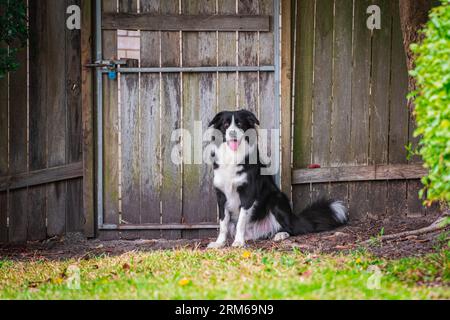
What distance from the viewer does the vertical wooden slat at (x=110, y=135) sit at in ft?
21.5

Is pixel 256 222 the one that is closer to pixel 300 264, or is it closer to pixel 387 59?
pixel 300 264

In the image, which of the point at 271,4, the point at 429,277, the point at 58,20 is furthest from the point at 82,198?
the point at 429,277

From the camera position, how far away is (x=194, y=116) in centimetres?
666

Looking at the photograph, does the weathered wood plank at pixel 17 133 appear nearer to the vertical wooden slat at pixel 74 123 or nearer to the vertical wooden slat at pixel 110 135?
the vertical wooden slat at pixel 74 123

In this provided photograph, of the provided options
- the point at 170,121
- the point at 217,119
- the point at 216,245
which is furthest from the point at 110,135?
the point at 216,245

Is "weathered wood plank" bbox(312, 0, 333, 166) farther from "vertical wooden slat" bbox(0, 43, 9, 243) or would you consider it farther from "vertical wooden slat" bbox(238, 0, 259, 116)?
"vertical wooden slat" bbox(0, 43, 9, 243)

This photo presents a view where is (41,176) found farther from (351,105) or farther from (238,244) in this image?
(351,105)

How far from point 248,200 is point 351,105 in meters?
1.53

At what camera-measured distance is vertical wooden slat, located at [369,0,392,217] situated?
6.69 meters

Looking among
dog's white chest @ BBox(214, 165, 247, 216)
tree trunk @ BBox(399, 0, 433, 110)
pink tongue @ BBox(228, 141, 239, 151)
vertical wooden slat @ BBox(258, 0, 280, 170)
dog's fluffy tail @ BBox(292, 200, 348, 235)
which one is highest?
tree trunk @ BBox(399, 0, 433, 110)

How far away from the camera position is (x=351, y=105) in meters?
6.73

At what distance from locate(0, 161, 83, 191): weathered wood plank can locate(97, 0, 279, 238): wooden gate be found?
31cm

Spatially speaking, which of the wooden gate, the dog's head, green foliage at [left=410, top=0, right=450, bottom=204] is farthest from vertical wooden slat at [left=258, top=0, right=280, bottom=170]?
green foliage at [left=410, top=0, right=450, bottom=204]
